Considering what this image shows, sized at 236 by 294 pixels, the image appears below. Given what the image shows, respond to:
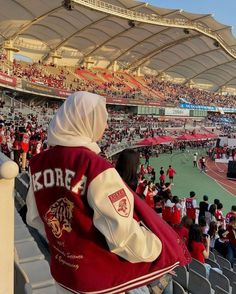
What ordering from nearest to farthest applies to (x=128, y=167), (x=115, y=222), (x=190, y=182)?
(x=115, y=222), (x=128, y=167), (x=190, y=182)

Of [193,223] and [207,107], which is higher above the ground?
[207,107]

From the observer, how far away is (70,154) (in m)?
1.69

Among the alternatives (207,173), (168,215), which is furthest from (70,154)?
(207,173)

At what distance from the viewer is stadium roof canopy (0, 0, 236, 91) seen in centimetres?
4022

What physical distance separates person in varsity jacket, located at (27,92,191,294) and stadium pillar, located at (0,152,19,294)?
0.76 feet

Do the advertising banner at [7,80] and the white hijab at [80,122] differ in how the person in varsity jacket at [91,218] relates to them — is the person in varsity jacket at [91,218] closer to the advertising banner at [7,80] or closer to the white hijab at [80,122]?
the white hijab at [80,122]

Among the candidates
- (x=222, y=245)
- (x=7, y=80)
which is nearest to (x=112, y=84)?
(x=7, y=80)

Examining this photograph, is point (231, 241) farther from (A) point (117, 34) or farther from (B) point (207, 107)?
(B) point (207, 107)

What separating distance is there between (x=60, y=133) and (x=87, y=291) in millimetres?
764

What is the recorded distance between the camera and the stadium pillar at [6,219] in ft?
4.83

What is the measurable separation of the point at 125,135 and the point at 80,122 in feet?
104

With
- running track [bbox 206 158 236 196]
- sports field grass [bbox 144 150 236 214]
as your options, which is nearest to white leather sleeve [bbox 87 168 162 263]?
sports field grass [bbox 144 150 236 214]

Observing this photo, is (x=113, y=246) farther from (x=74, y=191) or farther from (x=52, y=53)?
(x=52, y=53)

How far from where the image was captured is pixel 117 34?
165 feet
